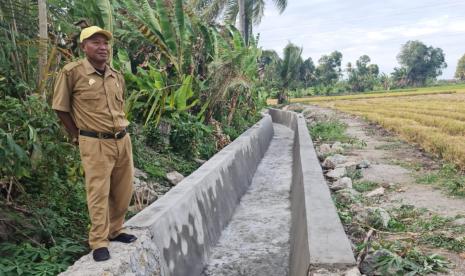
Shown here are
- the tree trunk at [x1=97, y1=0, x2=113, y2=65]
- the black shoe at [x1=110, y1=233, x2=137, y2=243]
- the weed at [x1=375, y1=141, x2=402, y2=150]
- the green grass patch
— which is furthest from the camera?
the weed at [x1=375, y1=141, x2=402, y2=150]

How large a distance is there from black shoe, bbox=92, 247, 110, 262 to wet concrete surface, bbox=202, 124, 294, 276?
178cm

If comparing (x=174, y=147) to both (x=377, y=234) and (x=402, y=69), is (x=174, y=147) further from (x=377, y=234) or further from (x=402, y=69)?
(x=402, y=69)

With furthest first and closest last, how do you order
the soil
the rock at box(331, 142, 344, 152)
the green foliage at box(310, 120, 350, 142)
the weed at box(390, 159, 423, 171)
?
the green foliage at box(310, 120, 350, 142), the rock at box(331, 142, 344, 152), the weed at box(390, 159, 423, 171), the soil

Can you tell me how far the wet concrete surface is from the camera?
190 inches

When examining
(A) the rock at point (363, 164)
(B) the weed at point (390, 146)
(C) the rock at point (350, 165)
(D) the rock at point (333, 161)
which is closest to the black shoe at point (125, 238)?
(C) the rock at point (350, 165)

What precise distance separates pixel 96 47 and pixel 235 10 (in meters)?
20.3

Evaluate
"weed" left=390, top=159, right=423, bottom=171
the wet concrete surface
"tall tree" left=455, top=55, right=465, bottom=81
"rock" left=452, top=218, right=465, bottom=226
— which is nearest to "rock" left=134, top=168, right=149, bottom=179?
the wet concrete surface

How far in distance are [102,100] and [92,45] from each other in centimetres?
37

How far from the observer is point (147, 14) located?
8.27 m

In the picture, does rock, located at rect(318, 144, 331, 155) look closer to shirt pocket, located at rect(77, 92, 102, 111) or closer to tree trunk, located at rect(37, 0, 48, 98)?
tree trunk, located at rect(37, 0, 48, 98)

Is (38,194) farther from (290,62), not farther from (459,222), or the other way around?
(290,62)

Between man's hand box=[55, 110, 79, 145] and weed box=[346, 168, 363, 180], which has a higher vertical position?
man's hand box=[55, 110, 79, 145]

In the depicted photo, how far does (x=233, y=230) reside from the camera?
6086 millimetres

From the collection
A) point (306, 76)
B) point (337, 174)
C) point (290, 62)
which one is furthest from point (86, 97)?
point (306, 76)
